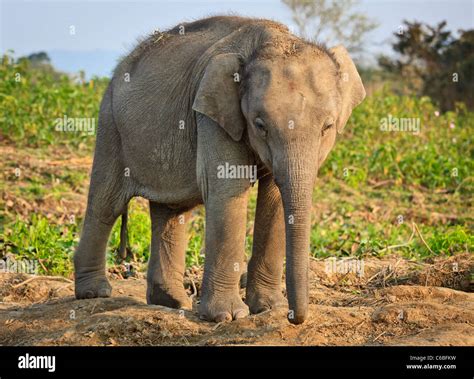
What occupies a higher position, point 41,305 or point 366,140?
point 366,140

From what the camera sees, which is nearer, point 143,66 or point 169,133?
point 169,133

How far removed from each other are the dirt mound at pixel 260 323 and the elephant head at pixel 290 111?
42 centimetres

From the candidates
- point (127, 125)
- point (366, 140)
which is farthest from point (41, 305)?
point (366, 140)

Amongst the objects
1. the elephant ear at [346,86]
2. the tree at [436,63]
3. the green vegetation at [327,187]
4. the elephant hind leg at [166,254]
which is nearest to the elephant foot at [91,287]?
the elephant hind leg at [166,254]

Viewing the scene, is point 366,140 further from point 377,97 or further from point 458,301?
point 458,301

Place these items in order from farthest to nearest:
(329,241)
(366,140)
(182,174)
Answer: (366,140) → (329,241) → (182,174)

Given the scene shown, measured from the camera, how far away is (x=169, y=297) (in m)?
7.84

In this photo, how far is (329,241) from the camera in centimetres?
1048

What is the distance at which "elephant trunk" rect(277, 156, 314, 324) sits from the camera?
19.7 ft

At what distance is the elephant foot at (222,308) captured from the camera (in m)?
6.79

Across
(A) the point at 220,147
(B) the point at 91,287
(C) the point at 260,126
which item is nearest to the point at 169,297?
(B) the point at 91,287

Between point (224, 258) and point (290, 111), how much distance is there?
1.18 meters

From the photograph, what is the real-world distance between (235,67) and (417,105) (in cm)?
1355

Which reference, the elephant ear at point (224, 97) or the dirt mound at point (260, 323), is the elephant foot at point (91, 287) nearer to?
the dirt mound at point (260, 323)
